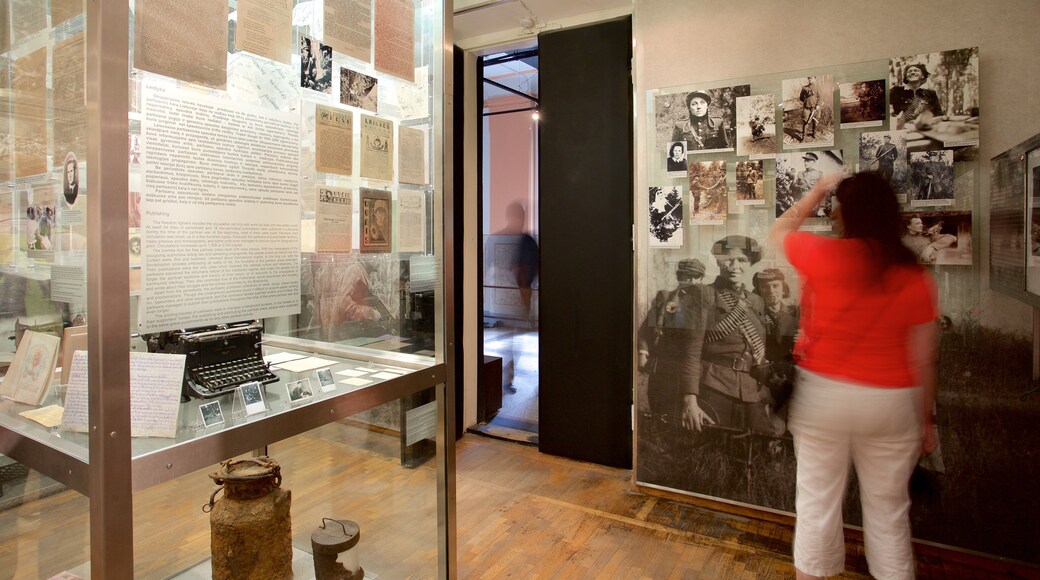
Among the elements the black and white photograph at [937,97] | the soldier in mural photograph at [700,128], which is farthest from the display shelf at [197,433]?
the black and white photograph at [937,97]

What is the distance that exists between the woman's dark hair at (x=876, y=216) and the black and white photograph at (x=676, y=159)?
126 cm

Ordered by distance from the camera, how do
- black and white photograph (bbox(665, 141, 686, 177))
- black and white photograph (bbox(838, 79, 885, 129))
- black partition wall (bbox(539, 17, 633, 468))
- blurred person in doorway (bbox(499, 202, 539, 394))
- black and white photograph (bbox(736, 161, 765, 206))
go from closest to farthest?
1. black and white photograph (bbox(838, 79, 885, 129))
2. black and white photograph (bbox(736, 161, 765, 206))
3. black and white photograph (bbox(665, 141, 686, 177))
4. black partition wall (bbox(539, 17, 633, 468))
5. blurred person in doorway (bbox(499, 202, 539, 394))

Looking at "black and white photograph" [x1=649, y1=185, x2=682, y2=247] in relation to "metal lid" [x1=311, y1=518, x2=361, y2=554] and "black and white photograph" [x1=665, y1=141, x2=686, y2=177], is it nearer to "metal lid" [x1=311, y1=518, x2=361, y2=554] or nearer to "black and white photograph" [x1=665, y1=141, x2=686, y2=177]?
"black and white photograph" [x1=665, y1=141, x2=686, y2=177]

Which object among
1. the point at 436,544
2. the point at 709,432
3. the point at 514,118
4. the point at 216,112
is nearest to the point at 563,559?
the point at 436,544

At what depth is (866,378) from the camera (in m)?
1.79

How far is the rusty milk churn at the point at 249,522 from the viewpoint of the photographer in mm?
1628

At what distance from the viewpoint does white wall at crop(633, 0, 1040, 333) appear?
97.3 inches

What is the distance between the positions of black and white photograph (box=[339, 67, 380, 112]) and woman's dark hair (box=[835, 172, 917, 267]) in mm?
1561

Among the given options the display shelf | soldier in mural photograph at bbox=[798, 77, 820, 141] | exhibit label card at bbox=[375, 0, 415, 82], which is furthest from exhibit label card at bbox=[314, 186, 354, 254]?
soldier in mural photograph at bbox=[798, 77, 820, 141]

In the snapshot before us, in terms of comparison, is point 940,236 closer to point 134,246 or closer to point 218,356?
point 218,356

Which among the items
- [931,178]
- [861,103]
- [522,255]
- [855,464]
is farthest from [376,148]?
[522,255]

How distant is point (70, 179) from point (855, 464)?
2.29 m

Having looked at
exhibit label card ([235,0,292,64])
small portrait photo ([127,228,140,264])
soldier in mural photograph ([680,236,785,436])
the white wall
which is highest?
the white wall

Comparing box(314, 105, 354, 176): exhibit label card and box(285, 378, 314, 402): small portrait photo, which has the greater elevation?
box(314, 105, 354, 176): exhibit label card
